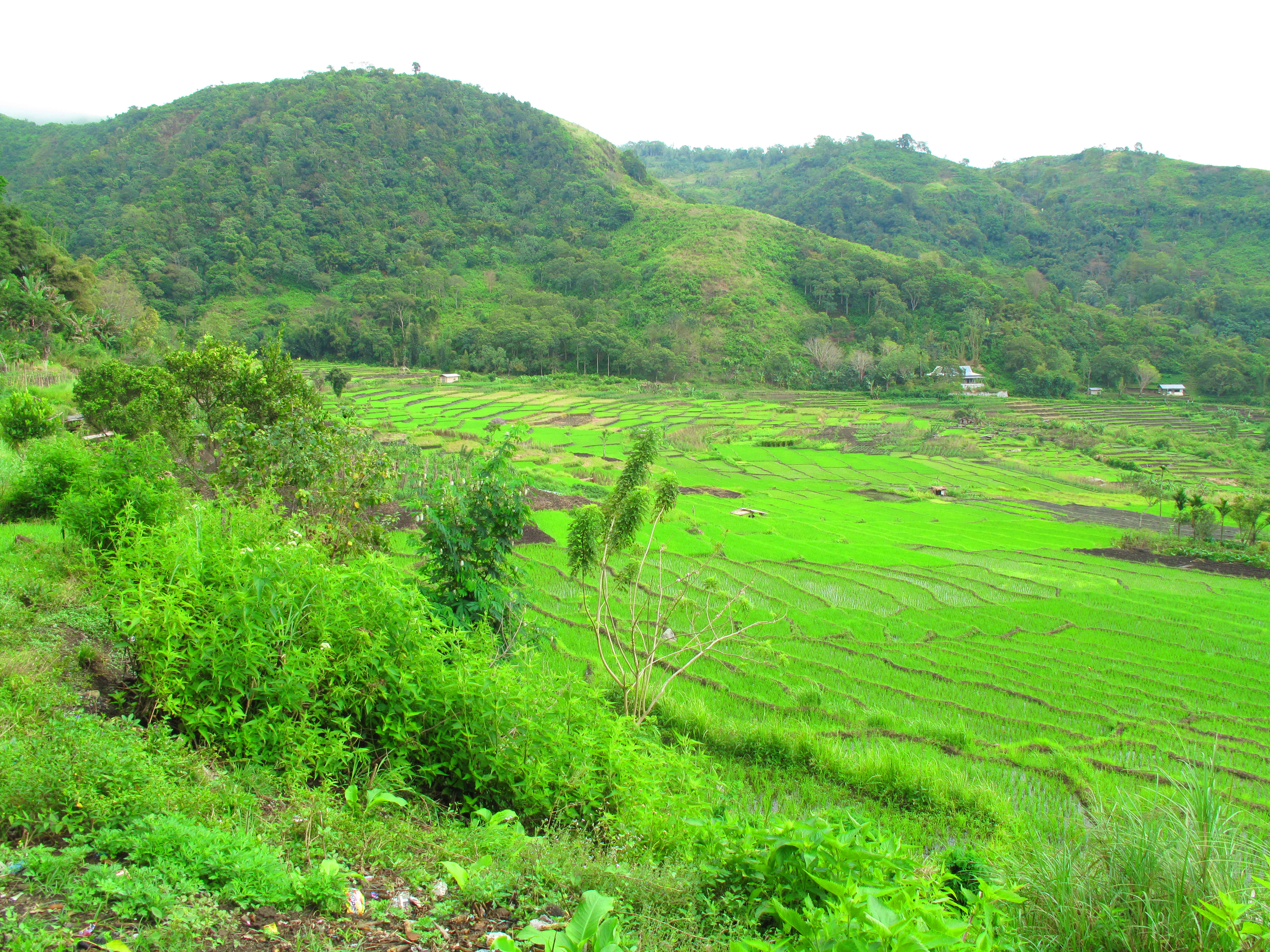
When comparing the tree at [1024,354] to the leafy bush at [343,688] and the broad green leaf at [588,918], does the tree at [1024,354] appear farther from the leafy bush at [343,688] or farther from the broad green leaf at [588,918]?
the broad green leaf at [588,918]

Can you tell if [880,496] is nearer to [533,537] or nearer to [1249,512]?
[1249,512]

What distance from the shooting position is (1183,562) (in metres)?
25.2

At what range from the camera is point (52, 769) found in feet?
9.73

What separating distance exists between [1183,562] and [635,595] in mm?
25724

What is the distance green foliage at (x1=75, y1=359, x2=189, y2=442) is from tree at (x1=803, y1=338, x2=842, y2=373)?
70.8 metres

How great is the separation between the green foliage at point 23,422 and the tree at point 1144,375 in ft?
306

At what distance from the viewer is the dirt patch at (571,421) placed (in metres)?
45.7

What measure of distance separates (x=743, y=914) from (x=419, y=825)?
6.48 feet

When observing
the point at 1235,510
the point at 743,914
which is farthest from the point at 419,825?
the point at 1235,510

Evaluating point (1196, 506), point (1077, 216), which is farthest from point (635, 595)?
point (1077, 216)

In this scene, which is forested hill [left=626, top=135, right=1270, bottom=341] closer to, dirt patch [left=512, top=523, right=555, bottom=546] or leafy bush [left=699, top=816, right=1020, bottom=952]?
dirt patch [left=512, top=523, right=555, bottom=546]

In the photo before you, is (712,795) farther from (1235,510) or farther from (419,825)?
(1235,510)

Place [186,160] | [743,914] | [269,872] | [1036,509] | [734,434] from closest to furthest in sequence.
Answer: [269,872]
[743,914]
[1036,509]
[734,434]
[186,160]

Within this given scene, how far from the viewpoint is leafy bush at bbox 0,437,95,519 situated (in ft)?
32.9
